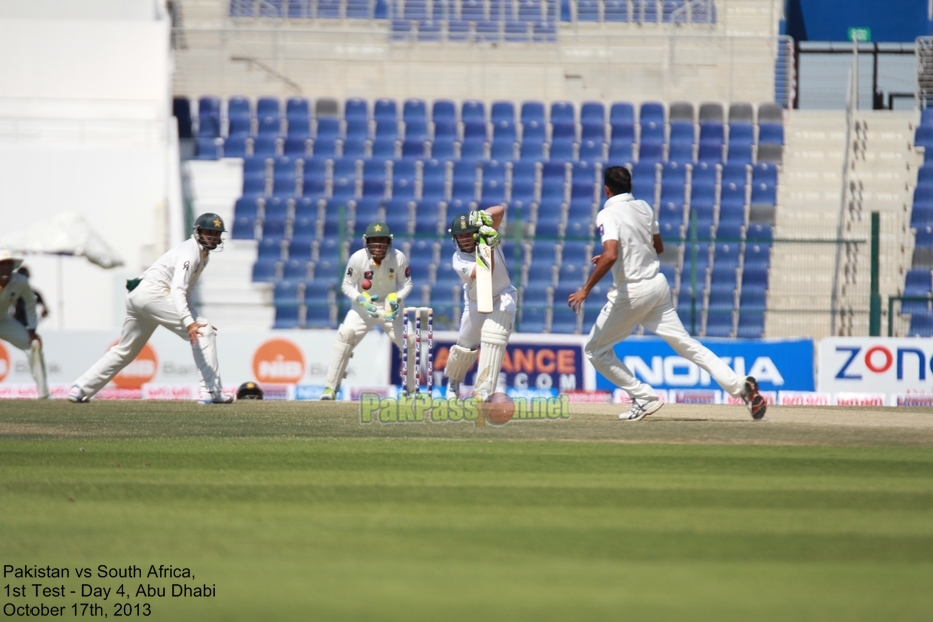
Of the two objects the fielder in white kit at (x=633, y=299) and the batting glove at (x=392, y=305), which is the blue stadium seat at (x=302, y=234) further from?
the fielder in white kit at (x=633, y=299)

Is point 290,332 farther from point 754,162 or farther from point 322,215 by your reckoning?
point 754,162

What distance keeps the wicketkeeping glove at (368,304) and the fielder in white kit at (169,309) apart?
71.3 inches

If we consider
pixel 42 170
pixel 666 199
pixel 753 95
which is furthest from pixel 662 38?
pixel 42 170

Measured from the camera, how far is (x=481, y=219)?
10.3 m

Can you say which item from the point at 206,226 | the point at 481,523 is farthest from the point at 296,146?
the point at 481,523

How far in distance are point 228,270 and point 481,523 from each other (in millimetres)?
15595

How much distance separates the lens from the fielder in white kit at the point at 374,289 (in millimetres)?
12719

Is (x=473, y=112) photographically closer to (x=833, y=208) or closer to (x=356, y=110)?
(x=356, y=110)

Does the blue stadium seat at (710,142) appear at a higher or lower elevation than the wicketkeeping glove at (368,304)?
higher

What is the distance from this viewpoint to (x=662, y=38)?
23.8 metres

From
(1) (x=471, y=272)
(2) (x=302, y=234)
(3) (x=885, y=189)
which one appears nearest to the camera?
(1) (x=471, y=272)

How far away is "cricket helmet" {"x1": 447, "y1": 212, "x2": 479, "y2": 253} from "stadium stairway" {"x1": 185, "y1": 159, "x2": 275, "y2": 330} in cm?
706

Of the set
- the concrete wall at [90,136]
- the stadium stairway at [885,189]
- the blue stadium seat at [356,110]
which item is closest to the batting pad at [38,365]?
the concrete wall at [90,136]

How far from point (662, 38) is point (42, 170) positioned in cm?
1169
